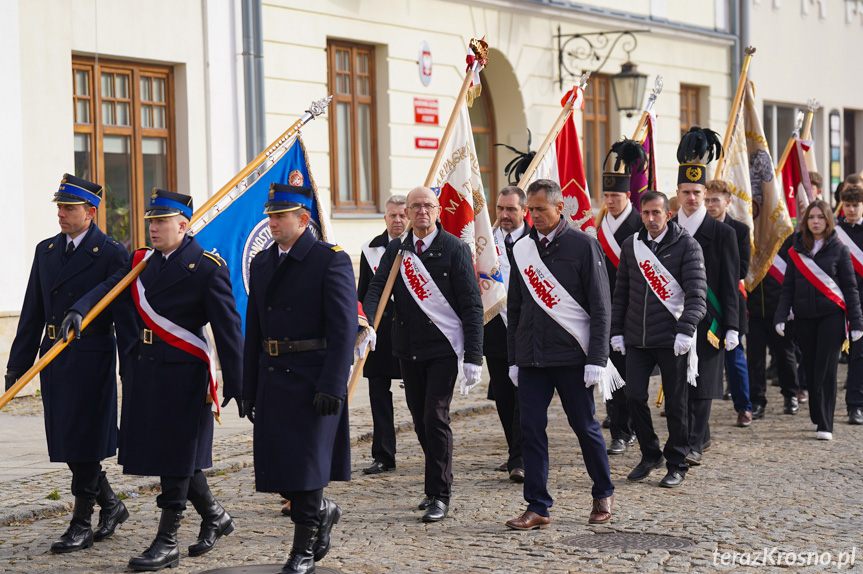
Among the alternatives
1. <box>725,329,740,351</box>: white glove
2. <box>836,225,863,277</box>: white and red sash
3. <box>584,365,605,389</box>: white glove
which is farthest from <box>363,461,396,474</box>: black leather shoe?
<box>836,225,863,277</box>: white and red sash

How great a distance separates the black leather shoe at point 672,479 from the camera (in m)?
8.24

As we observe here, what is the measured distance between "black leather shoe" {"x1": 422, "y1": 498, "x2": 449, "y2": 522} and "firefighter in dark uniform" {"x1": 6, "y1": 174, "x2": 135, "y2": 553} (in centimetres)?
167

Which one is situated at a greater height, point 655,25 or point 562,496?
point 655,25

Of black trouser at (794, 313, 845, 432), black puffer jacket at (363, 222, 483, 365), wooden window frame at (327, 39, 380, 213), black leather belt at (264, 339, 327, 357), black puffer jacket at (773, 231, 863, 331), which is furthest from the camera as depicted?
wooden window frame at (327, 39, 380, 213)

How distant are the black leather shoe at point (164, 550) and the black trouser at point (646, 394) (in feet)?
11.3

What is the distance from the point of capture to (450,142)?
29.6 feet

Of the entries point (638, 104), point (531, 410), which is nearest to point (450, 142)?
point (531, 410)

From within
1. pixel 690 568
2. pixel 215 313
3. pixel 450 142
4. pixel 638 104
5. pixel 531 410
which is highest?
pixel 638 104

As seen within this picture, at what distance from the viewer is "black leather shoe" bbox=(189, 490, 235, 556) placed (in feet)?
21.7

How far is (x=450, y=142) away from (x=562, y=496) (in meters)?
2.61

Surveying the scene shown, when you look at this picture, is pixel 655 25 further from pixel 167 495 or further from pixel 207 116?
pixel 167 495

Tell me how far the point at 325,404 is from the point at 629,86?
44.6 ft

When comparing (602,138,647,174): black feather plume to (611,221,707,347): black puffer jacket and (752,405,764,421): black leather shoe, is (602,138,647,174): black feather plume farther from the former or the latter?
(752,405,764,421): black leather shoe

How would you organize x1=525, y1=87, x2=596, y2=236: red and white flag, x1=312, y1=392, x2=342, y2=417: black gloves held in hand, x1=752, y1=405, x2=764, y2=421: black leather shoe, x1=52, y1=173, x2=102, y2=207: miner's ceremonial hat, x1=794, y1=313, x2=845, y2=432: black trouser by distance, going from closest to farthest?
x1=312, y1=392, x2=342, y2=417: black gloves held in hand < x1=52, y1=173, x2=102, y2=207: miner's ceremonial hat < x1=794, y1=313, x2=845, y2=432: black trouser < x1=525, y1=87, x2=596, y2=236: red and white flag < x1=752, y1=405, x2=764, y2=421: black leather shoe
